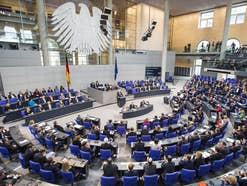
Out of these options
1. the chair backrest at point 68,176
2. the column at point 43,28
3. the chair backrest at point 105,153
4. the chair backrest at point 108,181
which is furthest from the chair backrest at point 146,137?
the column at point 43,28

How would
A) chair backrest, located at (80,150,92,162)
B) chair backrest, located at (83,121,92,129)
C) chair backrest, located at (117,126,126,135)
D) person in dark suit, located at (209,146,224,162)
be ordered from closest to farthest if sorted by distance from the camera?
person in dark suit, located at (209,146,224,162)
chair backrest, located at (80,150,92,162)
chair backrest, located at (117,126,126,135)
chair backrest, located at (83,121,92,129)

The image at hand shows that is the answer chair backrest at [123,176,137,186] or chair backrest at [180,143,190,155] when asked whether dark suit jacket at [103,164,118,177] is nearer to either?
chair backrest at [123,176,137,186]

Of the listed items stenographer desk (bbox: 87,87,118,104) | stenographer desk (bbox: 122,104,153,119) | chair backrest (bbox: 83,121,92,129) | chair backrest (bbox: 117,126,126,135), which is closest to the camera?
chair backrest (bbox: 117,126,126,135)

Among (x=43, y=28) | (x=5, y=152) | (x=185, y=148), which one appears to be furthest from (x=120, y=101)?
(x=43, y=28)

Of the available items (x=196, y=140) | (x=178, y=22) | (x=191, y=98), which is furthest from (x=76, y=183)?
(x=178, y=22)

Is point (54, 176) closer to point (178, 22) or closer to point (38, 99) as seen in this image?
point (38, 99)

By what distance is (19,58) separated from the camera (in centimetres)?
1481

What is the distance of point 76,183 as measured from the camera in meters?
5.66

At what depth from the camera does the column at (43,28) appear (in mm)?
15057

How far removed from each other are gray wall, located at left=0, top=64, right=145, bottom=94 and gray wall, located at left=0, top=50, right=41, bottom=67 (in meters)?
0.54

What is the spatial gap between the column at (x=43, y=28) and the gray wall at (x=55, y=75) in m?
1.19

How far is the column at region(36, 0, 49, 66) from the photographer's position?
15.1 metres

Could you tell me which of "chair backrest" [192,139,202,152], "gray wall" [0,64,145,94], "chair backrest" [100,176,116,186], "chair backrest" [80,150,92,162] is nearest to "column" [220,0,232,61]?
"gray wall" [0,64,145,94]

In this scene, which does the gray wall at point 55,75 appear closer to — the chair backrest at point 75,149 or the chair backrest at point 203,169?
the chair backrest at point 75,149
